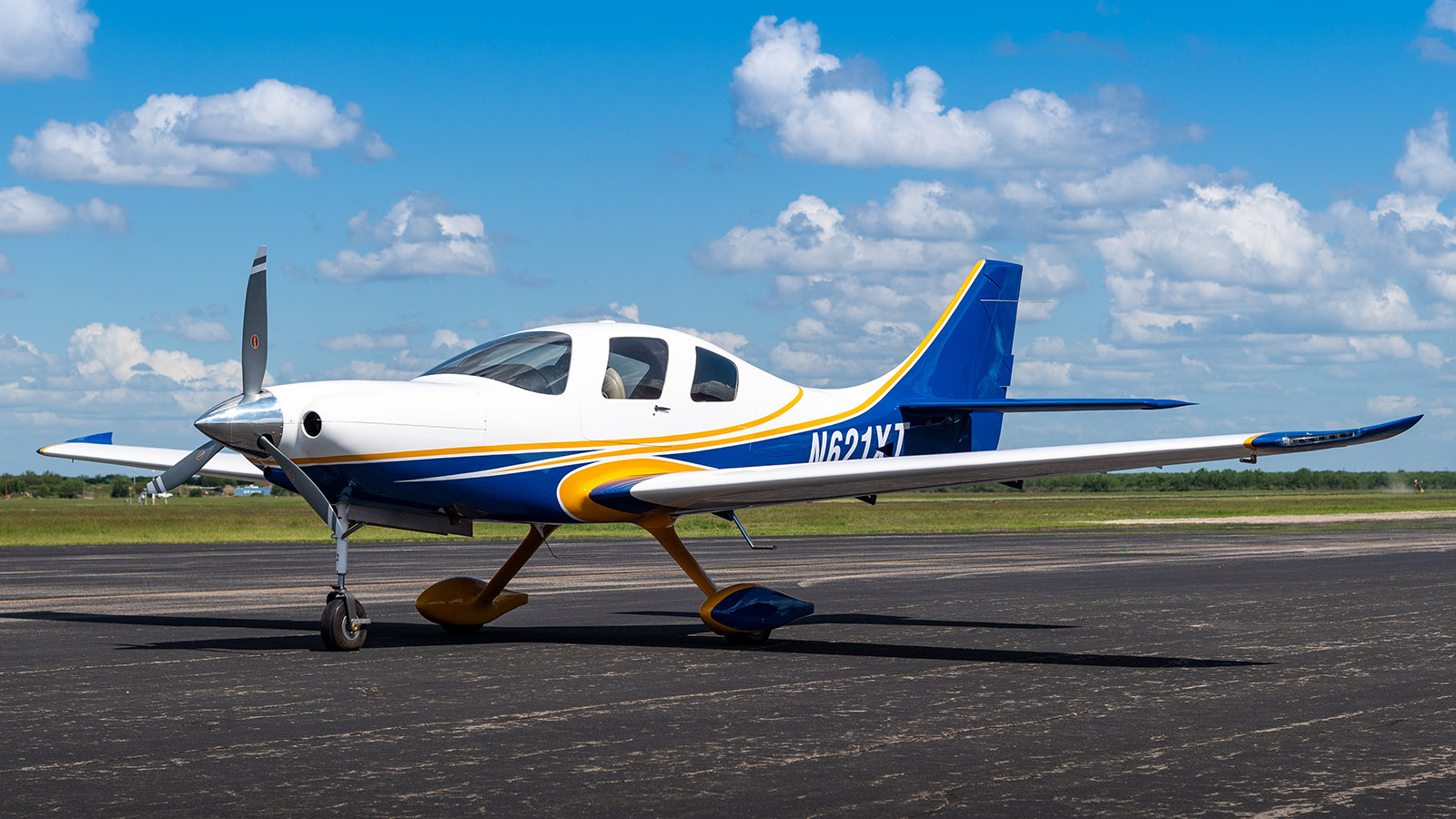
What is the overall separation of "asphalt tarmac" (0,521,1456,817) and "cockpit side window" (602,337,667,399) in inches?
84.0

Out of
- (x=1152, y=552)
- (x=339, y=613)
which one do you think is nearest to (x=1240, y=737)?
(x=339, y=613)

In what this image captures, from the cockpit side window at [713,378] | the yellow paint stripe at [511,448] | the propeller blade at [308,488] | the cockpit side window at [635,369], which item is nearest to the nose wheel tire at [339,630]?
the propeller blade at [308,488]

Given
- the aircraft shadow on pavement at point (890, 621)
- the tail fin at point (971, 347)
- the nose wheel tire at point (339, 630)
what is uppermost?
the tail fin at point (971, 347)

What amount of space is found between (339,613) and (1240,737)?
6843mm

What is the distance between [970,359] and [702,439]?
182 inches

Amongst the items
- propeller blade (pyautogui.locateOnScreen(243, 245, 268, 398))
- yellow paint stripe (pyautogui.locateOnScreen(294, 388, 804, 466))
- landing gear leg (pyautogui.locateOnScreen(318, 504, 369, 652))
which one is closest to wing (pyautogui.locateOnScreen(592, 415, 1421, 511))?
yellow paint stripe (pyautogui.locateOnScreen(294, 388, 804, 466))

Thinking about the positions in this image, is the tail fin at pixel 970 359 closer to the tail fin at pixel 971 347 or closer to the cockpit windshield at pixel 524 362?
the tail fin at pixel 971 347

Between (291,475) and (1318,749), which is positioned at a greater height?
(291,475)

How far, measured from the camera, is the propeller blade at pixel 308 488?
1054 centimetres

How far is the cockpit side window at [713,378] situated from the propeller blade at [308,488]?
10.7ft

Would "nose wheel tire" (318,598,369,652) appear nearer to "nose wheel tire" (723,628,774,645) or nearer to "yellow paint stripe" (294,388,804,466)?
"yellow paint stripe" (294,388,804,466)

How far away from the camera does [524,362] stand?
11898mm

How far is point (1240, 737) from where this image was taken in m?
7.37

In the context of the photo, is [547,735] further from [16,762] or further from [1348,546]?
[1348,546]
